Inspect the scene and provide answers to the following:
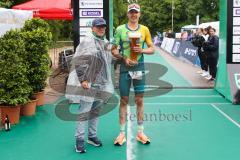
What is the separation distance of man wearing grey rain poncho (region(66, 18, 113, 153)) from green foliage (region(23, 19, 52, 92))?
2.75 meters

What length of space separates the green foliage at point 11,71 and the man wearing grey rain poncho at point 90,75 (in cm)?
185

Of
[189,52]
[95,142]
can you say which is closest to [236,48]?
[95,142]

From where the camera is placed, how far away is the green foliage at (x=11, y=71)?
7.89 metres

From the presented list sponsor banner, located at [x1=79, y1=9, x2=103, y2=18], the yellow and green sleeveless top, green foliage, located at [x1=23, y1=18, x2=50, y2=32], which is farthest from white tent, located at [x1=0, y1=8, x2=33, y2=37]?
the yellow and green sleeveless top

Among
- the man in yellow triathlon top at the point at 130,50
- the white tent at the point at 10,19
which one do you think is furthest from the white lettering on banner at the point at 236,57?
the white tent at the point at 10,19

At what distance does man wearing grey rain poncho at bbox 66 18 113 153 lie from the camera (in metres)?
6.14

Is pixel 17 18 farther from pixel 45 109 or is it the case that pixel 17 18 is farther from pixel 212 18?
pixel 212 18

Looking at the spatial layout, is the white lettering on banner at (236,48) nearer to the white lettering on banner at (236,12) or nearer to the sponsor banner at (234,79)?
the sponsor banner at (234,79)

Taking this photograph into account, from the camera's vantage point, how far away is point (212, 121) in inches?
332

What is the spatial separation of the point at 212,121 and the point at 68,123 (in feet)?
9.18

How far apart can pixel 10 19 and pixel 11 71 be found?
2.43m

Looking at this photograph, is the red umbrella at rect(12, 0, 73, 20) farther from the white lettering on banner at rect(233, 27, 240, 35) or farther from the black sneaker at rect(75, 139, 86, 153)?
the black sneaker at rect(75, 139, 86, 153)

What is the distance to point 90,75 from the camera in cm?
618

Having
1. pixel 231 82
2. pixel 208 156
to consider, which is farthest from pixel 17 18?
pixel 208 156
